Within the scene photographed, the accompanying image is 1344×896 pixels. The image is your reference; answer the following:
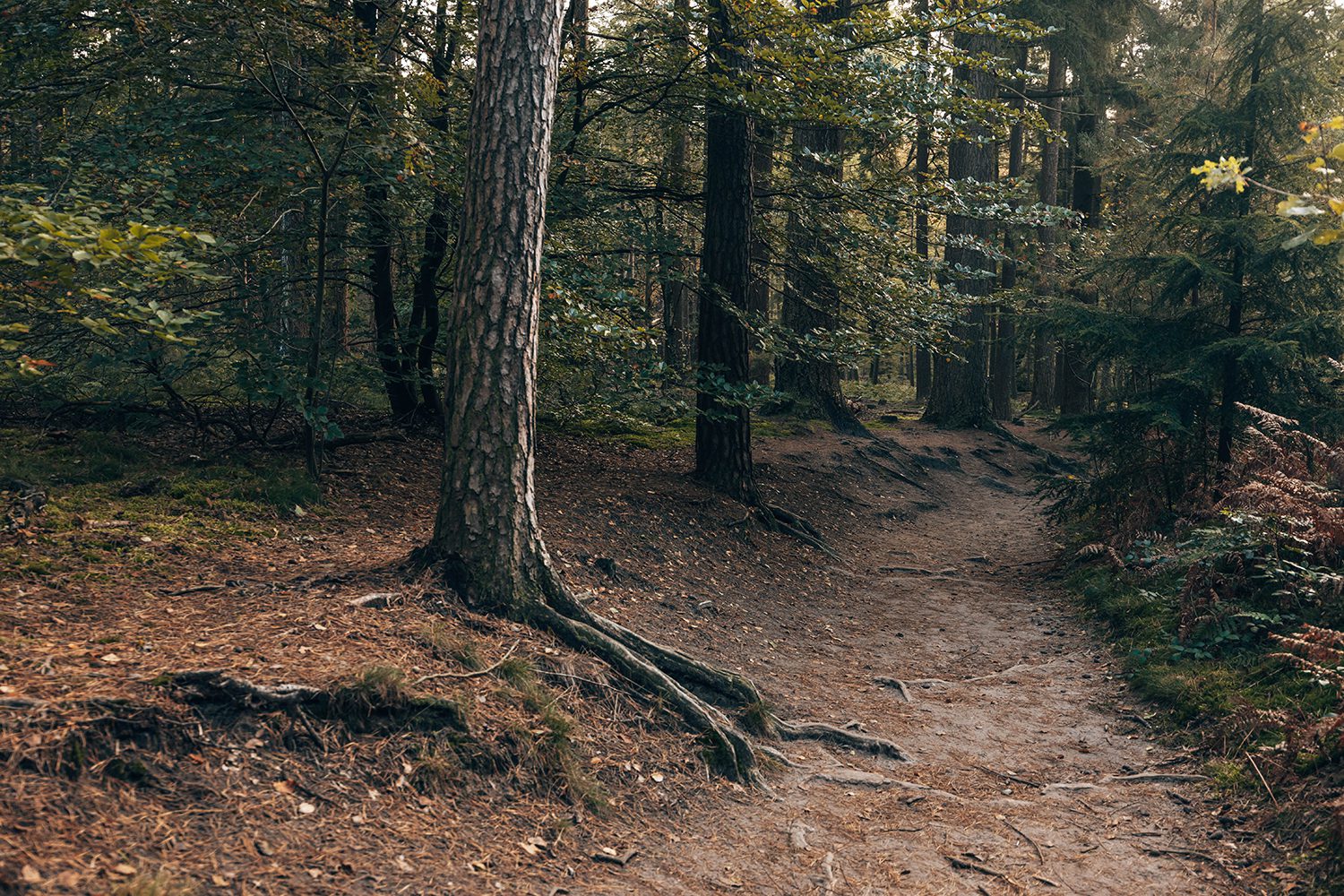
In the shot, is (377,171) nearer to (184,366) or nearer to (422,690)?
(184,366)

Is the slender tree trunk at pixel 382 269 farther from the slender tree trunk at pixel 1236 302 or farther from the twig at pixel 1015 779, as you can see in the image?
the slender tree trunk at pixel 1236 302

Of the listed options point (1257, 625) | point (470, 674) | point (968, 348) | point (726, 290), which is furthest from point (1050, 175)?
point (470, 674)

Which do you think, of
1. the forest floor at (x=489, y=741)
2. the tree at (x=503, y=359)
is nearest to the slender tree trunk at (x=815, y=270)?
the tree at (x=503, y=359)

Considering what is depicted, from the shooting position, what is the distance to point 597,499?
897cm

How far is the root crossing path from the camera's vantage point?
4285 millimetres

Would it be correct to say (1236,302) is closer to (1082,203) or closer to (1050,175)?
(1050,175)

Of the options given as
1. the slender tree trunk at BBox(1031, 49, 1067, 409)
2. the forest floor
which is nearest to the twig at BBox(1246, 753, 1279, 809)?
the forest floor

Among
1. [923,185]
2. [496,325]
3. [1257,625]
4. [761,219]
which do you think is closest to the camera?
[496,325]

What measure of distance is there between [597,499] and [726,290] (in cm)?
Answer: 269

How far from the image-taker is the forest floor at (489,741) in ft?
10.8

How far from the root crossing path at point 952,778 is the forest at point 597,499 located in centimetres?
4

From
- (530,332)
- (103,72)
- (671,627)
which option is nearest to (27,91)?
(103,72)

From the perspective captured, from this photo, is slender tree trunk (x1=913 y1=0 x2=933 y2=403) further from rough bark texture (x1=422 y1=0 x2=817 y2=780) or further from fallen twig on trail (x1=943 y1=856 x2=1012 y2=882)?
fallen twig on trail (x1=943 y1=856 x2=1012 y2=882)

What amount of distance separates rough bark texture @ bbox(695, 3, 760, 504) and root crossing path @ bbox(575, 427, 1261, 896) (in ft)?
6.07
